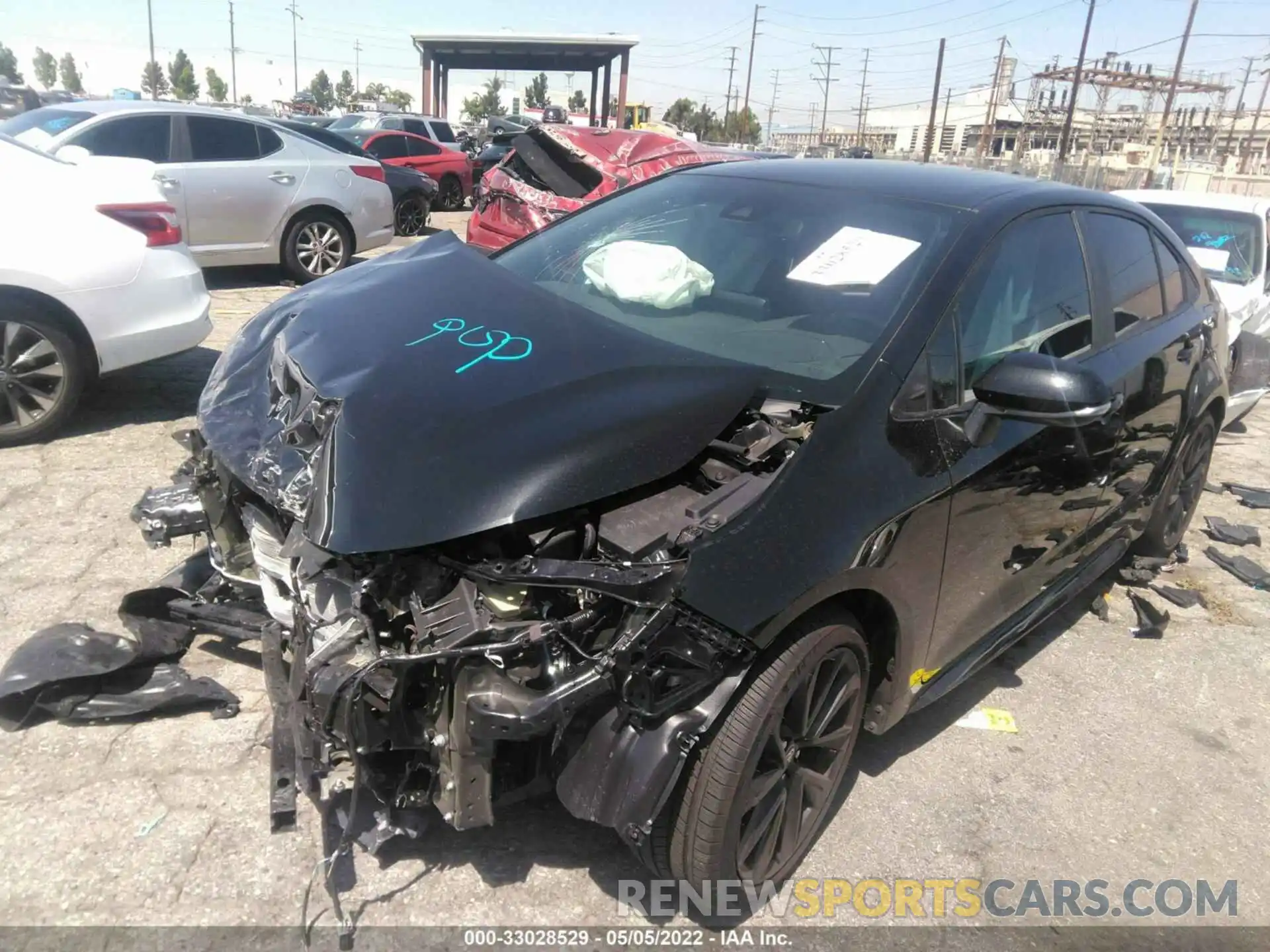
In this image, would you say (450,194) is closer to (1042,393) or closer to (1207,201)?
(1207,201)

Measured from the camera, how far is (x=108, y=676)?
2.88 m

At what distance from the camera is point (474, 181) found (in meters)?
18.7

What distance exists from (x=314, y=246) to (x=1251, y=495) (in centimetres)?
821

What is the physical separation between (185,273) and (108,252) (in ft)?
1.39

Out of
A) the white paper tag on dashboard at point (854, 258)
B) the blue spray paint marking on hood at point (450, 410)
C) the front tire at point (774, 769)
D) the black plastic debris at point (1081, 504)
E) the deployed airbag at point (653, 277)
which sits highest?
the white paper tag on dashboard at point (854, 258)

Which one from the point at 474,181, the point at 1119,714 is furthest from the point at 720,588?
the point at 474,181

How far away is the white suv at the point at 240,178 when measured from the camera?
8234mm

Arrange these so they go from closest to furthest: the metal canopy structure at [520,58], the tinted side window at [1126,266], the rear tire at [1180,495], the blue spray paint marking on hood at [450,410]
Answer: the blue spray paint marking on hood at [450,410], the tinted side window at [1126,266], the rear tire at [1180,495], the metal canopy structure at [520,58]

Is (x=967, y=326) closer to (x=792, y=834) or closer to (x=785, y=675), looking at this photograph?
(x=785, y=675)

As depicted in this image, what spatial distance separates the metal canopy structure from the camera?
2614cm

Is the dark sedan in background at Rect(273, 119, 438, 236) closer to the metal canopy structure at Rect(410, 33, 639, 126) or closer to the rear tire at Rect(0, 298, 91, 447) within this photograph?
the rear tire at Rect(0, 298, 91, 447)

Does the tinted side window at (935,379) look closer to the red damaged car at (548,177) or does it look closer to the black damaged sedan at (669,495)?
the black damaged sedan at (669,495)

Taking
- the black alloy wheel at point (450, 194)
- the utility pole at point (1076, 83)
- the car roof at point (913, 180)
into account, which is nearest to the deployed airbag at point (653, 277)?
the car roof at point (913, 180)

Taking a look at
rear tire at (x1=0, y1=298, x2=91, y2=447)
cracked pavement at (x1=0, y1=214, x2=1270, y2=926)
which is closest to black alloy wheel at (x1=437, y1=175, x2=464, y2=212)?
rear tire at (x1=0, y1=298, x2=91, y2=447)
